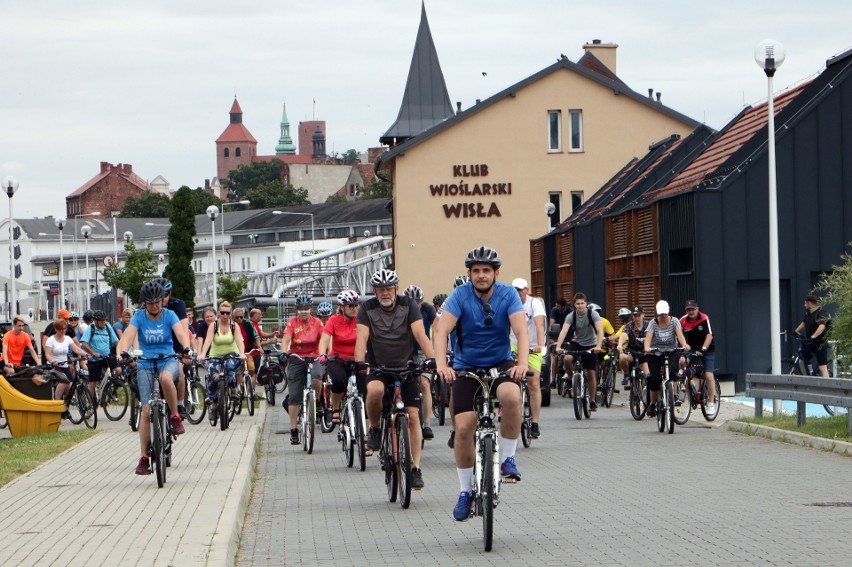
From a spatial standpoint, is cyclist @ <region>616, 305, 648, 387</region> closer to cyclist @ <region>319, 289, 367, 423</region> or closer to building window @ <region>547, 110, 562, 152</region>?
cyclist @ <region>319, 289, 367, 423</region>

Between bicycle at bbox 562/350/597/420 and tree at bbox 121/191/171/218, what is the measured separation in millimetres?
166704

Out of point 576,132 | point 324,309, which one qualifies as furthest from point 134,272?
point 324,309

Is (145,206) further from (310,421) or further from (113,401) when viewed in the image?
(310,421)

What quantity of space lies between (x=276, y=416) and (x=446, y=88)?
2493 inches

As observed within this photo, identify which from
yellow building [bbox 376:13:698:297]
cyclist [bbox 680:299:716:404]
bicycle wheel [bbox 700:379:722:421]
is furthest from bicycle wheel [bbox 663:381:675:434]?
yellow building [bbox 376:13:698:297]

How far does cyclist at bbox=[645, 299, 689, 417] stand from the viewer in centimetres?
1973

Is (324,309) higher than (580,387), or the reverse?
(324,309)

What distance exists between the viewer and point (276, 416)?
26.2 m

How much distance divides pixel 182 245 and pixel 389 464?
5907cm

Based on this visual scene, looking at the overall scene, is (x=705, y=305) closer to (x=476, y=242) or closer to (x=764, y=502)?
(x=764, y=502)

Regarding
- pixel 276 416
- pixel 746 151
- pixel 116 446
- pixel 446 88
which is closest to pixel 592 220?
pixel 746 151

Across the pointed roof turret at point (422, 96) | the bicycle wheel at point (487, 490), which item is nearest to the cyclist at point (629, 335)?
the bicycle wheel at point (487, 490)

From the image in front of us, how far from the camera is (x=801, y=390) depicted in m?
18.4

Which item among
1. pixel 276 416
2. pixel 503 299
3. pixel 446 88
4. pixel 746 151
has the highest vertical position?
pixel 446 88
